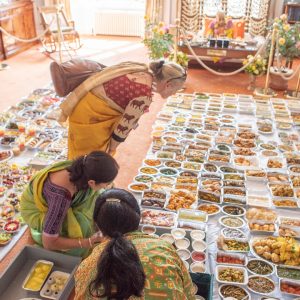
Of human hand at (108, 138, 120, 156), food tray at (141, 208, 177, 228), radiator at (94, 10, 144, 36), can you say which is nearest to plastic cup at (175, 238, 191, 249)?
food tray at (141, 208, 177, 228)

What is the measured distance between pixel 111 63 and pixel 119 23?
8.37 feet

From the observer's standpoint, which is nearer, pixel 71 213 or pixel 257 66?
pixel 71 213

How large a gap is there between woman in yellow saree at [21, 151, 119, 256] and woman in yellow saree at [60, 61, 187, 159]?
56 centimetres

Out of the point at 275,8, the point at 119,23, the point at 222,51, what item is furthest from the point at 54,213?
the point at 119,23

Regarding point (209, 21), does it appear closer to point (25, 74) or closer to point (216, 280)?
point (25, 74)

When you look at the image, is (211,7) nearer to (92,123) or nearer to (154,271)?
(92,123)

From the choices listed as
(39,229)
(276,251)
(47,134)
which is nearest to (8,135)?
(47,134)

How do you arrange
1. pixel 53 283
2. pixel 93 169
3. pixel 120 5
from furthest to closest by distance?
pixel 120 5 → pixel 53 283 → pixel 93 169

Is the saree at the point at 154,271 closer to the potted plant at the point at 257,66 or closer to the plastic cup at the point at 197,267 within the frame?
the plastic cup at the point at 197,267

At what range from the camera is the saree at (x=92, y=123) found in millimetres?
3191

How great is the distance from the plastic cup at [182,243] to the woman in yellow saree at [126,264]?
Result: 1240mm

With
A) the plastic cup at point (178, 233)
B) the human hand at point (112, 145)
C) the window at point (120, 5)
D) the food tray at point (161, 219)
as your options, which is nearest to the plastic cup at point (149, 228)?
the food tray at point (161, 219)

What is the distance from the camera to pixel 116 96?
10.3 ft

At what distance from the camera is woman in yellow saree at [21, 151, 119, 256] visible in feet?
8.43
